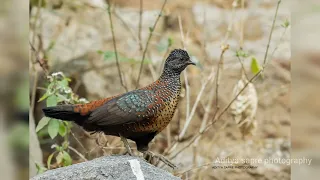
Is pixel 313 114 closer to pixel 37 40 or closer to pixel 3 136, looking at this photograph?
pixel 3 136

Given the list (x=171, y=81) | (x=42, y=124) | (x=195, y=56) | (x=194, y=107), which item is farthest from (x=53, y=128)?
(x=195, y=56)

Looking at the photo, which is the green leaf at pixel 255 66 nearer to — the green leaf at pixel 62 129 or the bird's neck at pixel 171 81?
the bird's neck at pixel 171 81

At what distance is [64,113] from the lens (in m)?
1.32

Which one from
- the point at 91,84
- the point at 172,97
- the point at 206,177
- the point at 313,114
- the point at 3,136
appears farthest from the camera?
the point at 91,84

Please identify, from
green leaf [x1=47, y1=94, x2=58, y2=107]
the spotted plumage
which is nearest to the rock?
the spotted plumage

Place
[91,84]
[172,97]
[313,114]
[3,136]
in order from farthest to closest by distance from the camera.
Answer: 1. [91,84]
2. [172,97]
3. [313,114]
4. [3,136]

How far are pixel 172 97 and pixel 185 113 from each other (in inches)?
36.5

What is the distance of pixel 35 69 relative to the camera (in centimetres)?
218

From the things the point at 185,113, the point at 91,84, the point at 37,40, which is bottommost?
the point at 185,113

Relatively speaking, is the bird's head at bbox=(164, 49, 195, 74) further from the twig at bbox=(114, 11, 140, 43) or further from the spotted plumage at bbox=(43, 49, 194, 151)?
the twig at bbox=(114, 11, 140, 43)

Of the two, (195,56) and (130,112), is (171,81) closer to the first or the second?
(130,112)

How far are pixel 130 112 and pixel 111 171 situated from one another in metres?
0.18

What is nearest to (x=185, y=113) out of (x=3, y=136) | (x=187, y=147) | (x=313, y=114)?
(x=187, y=147)

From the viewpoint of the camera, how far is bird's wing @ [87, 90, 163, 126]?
1.32 m
